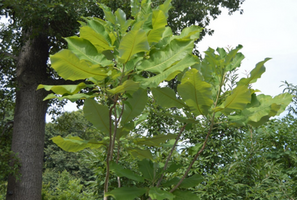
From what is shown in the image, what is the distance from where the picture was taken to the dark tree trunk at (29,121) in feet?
21.5

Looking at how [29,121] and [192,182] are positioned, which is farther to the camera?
[29,121]

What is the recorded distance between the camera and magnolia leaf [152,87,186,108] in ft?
5.64

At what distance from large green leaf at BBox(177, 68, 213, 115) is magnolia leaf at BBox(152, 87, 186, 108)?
0.13m

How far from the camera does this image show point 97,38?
1560 millimetres

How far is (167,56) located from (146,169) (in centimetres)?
79

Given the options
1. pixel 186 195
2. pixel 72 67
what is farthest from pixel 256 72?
pixel 72 67

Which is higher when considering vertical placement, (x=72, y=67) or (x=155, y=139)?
(x=72, y=67)

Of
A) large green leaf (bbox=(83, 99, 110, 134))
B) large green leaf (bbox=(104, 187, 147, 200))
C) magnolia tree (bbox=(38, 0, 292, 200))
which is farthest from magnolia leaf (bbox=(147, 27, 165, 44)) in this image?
large green leaf (bbox=(104, 187, 147, 200))

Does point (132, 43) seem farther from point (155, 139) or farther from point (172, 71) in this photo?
point (155, 139)

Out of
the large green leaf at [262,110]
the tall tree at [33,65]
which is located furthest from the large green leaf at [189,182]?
the tall tree at [33,65]

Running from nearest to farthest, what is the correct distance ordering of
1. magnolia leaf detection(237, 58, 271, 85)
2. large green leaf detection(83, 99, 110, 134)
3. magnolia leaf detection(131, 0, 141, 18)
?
magnolia leaf detection(237, 58, 271, 85)
large green leaf detection(83, 99, 110, 134)
magnolia leaf detection(131, 0, 141, 18)

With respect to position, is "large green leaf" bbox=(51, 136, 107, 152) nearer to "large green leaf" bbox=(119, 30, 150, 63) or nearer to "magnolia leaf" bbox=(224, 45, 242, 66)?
"large green leaf" bbox=(119, 30, 150, 63)

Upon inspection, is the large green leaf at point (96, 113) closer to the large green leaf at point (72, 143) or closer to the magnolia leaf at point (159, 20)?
the large green leaf at point (72, 143)

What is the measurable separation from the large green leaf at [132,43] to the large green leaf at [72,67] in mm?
148
